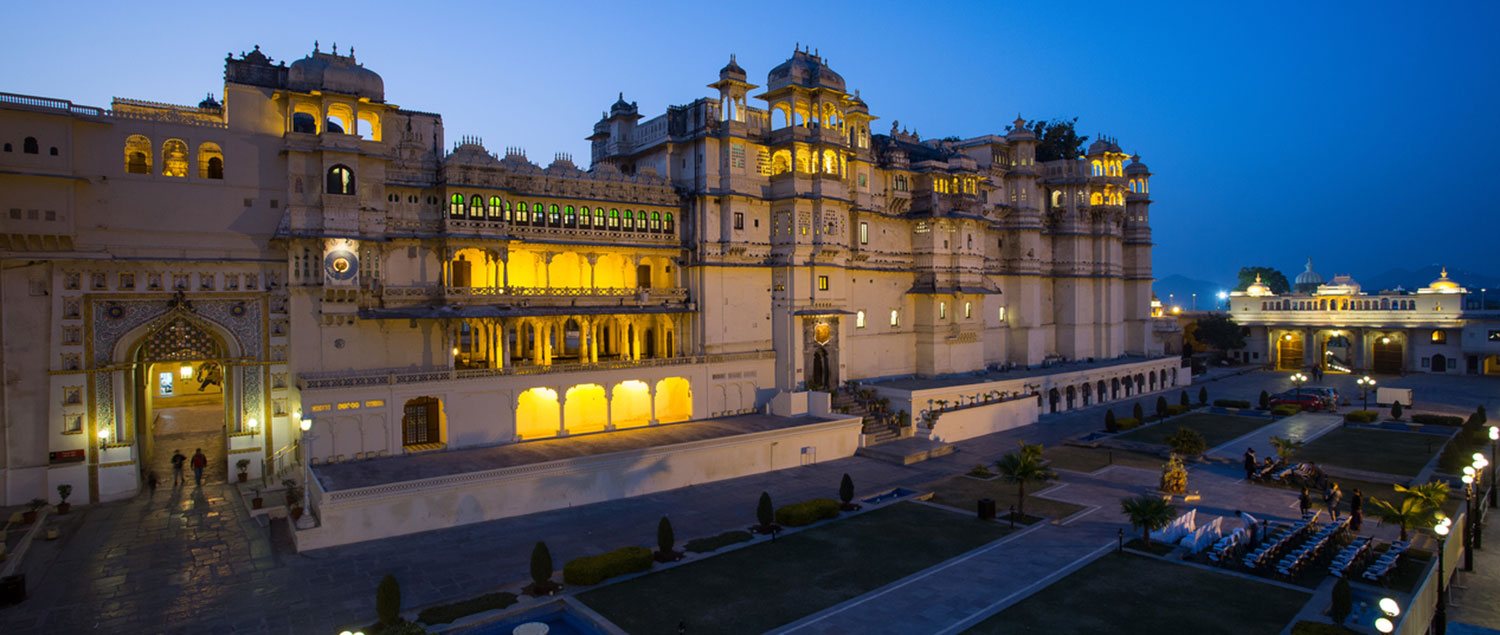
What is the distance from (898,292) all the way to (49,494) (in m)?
43.0

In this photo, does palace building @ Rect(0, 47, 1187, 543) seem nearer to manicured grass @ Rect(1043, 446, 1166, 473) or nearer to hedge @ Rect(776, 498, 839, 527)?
manicured grass @ Rect(1043, 446, 1166, 473)

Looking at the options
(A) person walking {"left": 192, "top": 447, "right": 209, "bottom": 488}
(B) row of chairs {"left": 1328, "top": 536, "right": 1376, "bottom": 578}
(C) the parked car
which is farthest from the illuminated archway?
(C) the parked car

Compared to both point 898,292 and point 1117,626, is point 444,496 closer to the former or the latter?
point 1117,626

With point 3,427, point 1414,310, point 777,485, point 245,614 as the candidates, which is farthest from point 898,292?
point 1414,310

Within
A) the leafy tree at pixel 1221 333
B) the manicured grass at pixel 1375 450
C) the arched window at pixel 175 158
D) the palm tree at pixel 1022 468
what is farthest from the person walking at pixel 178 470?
the leafy tree at pixel 1221 333

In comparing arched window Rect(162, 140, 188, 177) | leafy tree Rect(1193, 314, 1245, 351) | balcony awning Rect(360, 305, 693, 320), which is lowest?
leafy tree Rect(1193, 314, 1245, 351)

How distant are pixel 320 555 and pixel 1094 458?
33115 mm

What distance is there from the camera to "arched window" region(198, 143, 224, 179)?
104 ft

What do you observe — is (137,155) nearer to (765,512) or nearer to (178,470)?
(178,470)

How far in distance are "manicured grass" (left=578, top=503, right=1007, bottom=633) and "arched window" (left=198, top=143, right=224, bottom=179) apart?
23.9m

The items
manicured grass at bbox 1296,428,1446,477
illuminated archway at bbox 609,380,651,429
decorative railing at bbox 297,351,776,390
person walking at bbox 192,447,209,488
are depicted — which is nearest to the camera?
decorative railing at bbox 297,351,776,390

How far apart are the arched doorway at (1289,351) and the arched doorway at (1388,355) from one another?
6.17m

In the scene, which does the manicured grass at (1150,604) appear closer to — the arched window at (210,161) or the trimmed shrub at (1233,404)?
the arched window at (210,161)

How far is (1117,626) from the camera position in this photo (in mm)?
18875
